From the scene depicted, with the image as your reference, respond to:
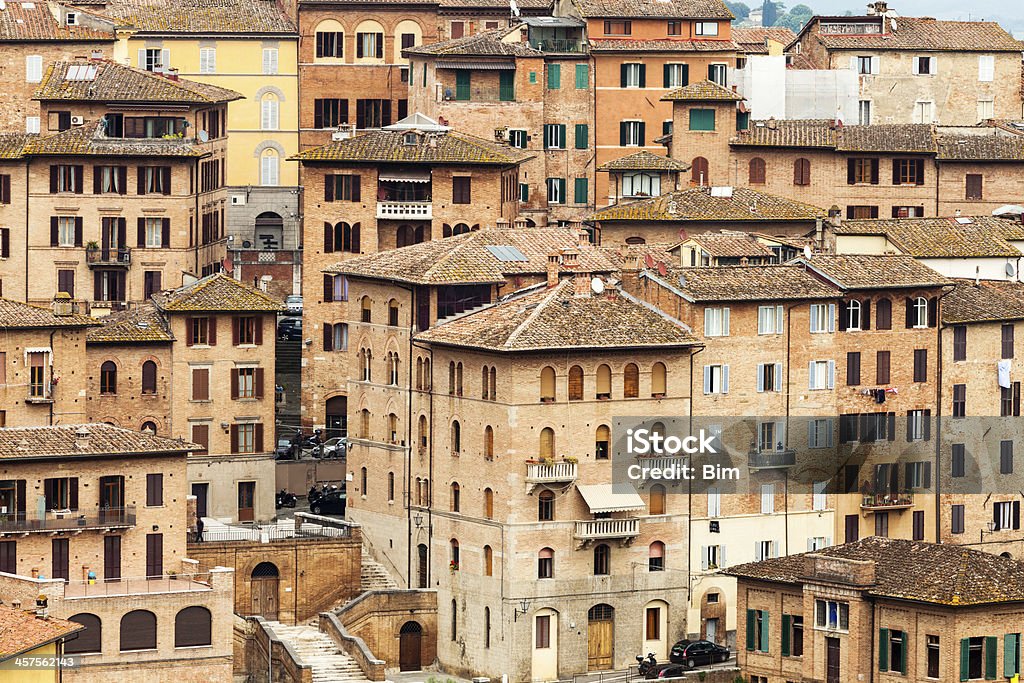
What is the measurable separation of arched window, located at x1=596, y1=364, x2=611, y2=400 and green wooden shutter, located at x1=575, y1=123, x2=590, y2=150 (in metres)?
36.9

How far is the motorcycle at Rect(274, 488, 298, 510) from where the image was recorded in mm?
137500

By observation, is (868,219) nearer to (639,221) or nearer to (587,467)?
(639,221)

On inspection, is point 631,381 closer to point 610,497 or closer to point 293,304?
point 610,497

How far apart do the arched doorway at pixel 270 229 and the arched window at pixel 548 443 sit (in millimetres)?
45932

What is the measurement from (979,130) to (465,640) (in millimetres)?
45755

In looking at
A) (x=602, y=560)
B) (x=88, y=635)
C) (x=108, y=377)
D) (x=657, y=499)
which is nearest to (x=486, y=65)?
(x=108, y=377)

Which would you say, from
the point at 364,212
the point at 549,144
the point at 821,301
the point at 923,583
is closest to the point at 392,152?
the point at 364,212

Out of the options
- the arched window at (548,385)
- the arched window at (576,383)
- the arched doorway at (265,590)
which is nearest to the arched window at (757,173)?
the arched window at (576,383)

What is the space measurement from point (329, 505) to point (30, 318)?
16.7 metres

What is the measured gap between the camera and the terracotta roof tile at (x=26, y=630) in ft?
358

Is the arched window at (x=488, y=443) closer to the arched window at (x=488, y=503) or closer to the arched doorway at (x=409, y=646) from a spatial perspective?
the arched window at (x=488, y=503)

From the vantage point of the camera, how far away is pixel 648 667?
393 ft

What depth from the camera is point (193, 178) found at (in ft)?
483

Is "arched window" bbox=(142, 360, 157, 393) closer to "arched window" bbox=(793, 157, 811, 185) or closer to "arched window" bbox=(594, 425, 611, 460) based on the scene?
"arched window" bbox=(594, 425, 611, 460)
